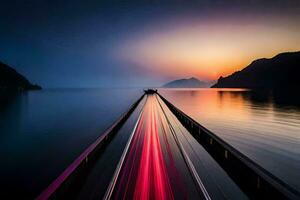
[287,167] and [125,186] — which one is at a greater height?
[125,186]

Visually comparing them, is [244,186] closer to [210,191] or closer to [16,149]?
[210,191]

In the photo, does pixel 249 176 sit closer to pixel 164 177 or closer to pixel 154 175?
pixel 164 177

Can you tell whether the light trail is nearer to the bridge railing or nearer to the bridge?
the bridge

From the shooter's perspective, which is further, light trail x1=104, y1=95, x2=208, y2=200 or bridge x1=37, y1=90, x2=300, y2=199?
bridge x1=37, y1=90, x2=300, y2=199

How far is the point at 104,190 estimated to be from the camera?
1101 cm

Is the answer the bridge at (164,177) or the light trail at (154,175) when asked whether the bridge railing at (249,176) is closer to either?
the bridge at (164,177)

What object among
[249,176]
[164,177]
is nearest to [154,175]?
[164,177]

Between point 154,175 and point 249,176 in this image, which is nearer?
point 154,175

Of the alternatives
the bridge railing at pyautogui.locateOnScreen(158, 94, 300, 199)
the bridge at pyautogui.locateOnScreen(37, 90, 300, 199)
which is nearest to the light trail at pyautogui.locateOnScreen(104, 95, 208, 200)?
the bridge at pyautogui.locateOnScreen(37, 90, 300, 199)

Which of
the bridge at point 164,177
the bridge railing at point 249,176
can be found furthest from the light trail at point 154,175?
the bridge railing at point 249,176

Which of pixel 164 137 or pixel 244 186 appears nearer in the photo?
pixel 244 186

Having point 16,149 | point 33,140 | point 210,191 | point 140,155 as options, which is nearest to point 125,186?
point 210,191

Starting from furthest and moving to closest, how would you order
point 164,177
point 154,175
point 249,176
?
1. point 249,176
2. point 154,175
3. point 164,177

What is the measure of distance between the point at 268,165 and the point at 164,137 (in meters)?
9.61
